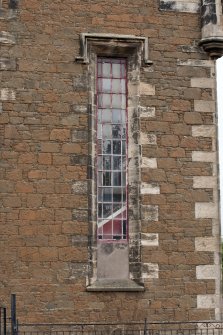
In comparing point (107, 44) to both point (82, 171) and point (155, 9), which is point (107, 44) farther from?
point (82, 171)

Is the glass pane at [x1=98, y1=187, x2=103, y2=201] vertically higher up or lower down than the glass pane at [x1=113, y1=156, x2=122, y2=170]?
lower down

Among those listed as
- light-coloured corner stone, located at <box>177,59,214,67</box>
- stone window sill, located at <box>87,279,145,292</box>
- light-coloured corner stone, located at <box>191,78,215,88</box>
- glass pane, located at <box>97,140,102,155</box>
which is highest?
light-coloured corner stone, located at <box>177,59,214,67</box>

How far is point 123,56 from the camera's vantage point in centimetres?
1506

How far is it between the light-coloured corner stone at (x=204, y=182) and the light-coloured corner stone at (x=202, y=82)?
5.60 ft

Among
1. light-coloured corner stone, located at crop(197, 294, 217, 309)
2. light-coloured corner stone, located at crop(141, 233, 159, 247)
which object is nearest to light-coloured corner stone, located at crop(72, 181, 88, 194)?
light-coloured corner stone, located at crop(141, 233, 159, 247)

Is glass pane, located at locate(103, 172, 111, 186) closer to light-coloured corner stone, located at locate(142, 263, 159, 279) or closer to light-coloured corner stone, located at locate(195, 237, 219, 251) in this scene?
light-coloured corner stone, located at locate(142, 263, 159, 279)

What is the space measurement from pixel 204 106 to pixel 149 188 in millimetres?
1867

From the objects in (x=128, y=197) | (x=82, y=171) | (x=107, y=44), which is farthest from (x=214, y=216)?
(x=107, y=44)

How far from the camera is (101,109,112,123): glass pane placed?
1485 cm

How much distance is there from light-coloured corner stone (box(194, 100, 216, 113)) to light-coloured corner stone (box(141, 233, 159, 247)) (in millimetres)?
2472

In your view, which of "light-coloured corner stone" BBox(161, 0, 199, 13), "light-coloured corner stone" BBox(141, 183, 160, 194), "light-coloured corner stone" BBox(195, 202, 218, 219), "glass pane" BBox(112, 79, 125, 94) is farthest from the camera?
"light-coloured corner stone" BBox(161, 0, 199, 13)

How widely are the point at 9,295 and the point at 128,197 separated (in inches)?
107

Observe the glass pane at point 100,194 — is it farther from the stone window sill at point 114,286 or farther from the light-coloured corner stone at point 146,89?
the light-coloured corner stone at point 146,89

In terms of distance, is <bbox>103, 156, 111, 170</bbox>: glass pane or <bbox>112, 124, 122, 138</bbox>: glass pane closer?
<bbox>103, 156, 111, 170</bbox>: glass pane
